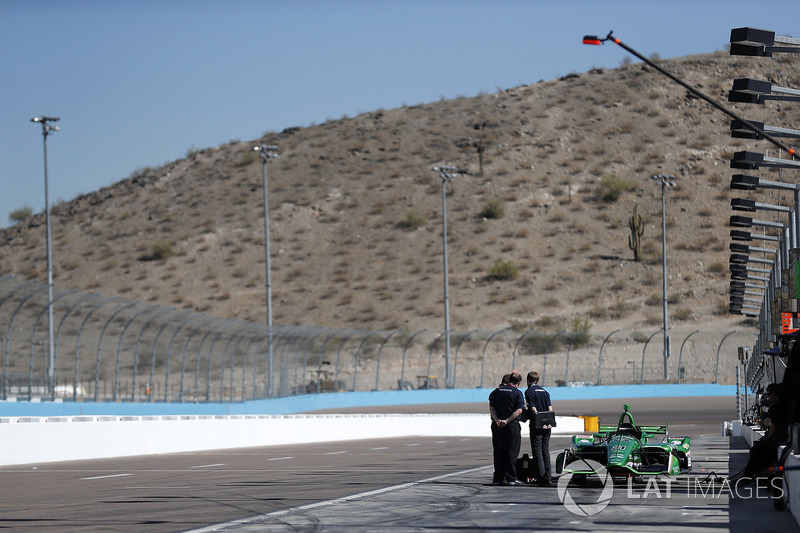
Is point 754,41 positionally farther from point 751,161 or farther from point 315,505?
point 315,505

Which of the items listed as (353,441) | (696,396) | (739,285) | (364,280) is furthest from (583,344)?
(353,441)

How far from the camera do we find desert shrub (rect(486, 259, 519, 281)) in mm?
92688

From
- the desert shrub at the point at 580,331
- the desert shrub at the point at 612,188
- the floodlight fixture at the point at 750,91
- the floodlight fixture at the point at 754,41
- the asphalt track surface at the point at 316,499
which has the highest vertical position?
the desert shrub at the point at 612,188

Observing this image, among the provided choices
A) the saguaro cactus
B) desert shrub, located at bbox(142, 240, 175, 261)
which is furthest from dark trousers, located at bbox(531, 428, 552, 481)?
desert shrub, located at bbox(142, 240, 175, 261)

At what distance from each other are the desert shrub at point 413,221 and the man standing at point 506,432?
87.5 meters

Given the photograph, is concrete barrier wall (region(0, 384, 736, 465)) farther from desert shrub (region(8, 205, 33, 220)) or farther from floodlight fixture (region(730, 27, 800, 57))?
desert shrub (region(8, 205, 33, 220))

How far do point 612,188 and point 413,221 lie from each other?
1725cm

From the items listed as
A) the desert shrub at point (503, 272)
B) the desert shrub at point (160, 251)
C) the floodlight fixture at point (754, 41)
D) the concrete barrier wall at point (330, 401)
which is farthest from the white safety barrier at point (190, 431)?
the desert shrub at point (160, 251)

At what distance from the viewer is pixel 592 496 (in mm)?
15328

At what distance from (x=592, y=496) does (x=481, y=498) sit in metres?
1.46

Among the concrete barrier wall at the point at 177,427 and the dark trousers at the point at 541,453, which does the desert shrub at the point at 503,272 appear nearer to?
the concrete barrier wall at the point at 177,427

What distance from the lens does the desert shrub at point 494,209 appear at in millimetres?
103625

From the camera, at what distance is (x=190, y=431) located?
100 ft

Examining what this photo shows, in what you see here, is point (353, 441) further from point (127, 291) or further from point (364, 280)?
point (127, 291)
